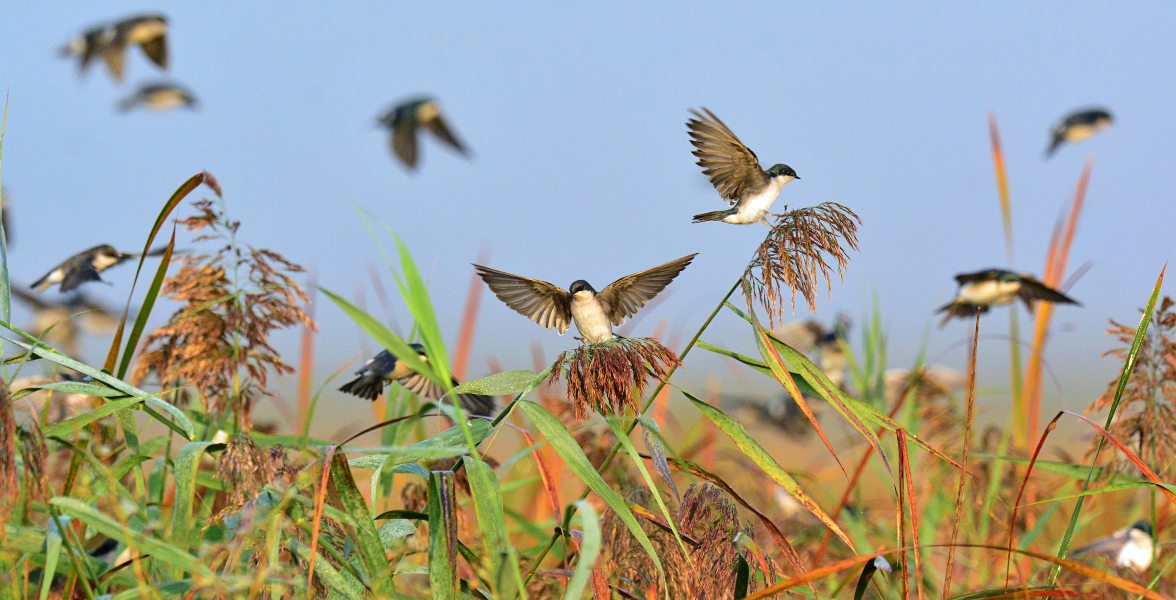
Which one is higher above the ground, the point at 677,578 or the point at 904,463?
the point at 904,463

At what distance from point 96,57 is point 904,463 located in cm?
1026

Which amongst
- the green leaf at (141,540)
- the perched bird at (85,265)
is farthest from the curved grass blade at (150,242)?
the perched bird at (85,265)

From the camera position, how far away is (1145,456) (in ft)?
7.89

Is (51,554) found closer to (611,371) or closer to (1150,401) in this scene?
(611,371)

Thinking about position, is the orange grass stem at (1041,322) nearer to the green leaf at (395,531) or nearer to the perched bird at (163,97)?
the green leaf at (395,531)

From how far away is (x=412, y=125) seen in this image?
10086 mm

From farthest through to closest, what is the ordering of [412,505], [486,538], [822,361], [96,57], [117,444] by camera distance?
[96,57] → [822,361] → [117,444] → [412,505] → [486,538]

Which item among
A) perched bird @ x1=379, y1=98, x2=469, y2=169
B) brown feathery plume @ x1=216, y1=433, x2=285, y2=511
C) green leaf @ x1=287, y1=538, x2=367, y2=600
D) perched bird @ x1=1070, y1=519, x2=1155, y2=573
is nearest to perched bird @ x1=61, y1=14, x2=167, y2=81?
perched bird @ x1=379, y1=98, x2=469, y2=169

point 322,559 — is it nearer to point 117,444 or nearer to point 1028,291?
point 117,444

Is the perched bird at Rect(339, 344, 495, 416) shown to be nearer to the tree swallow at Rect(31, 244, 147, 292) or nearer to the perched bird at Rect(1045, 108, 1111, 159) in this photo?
the tree swallow at Rect(31, 244, 147, 292)

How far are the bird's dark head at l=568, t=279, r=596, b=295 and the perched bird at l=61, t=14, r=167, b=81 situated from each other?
8.25 m

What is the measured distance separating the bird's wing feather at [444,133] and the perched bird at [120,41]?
248 cm

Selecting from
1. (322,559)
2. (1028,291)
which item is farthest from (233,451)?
(1028,291)

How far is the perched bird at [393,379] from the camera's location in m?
2.61
